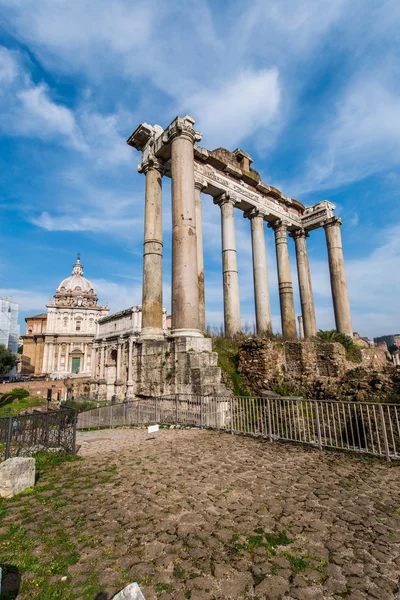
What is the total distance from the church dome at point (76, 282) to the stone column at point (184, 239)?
70.1m

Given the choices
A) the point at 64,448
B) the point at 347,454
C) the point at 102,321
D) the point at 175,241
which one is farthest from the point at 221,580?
the point at 102,321

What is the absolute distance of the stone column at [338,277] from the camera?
17.3 meters

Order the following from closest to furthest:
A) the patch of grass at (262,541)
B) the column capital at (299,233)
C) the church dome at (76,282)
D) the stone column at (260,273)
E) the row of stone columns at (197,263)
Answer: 1. the patch of grass at (262,541)
2. the row of stone columns at (197,263)
3. the stone column at (260,273)
4. the column capital at (299,233)
5. the church dome at (76,282)

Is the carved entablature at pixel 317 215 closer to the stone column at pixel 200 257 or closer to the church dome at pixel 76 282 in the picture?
the stone column at pixel 200 257

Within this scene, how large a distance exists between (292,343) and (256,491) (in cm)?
875

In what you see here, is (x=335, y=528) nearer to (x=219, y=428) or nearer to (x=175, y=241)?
(x=219, y=428)

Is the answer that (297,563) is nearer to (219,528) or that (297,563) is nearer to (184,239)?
(219,528)

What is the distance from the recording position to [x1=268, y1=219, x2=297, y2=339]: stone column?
17294 mm

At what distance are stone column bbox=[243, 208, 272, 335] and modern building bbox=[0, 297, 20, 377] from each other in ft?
179

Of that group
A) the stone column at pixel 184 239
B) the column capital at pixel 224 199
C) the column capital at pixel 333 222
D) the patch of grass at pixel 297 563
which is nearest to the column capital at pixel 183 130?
the stone column at pixel 184 239

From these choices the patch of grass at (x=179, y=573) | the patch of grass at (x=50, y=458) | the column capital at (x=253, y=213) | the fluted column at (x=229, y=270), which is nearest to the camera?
the patch of grass at (x=179, y=573)

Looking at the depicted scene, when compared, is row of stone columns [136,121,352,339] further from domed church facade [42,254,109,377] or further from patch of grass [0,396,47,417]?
domed church facade [42,254,109,377]

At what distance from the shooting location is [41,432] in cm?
646

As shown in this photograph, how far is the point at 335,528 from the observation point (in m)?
3.19
